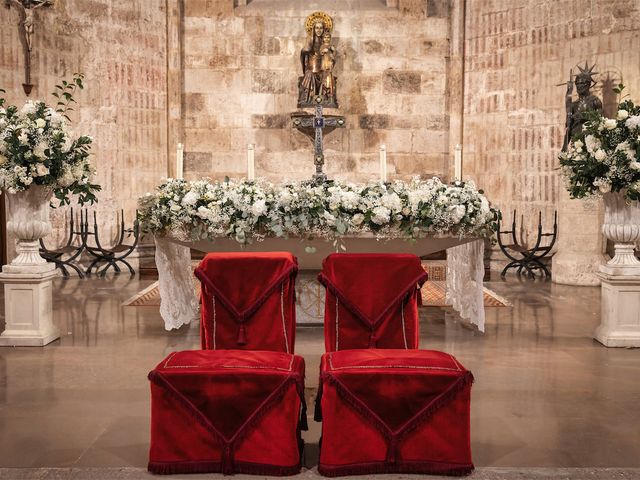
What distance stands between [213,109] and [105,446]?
879cm

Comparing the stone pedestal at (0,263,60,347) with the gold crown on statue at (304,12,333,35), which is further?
the gold crown on statue at (304,12,333,35)

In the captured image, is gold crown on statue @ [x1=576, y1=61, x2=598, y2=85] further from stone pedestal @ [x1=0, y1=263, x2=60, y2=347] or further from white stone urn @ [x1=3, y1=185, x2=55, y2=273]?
stone pedestal @ [x1=0, y1=263, x2=60, y2=347]

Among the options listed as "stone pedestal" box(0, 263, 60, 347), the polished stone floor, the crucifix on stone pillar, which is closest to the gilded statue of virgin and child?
the crucifix on stone pillar

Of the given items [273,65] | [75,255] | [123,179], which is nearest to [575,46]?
[273,65]

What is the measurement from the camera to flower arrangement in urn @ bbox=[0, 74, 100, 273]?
5.86m

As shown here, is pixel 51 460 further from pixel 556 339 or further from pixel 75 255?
pixel 75 255

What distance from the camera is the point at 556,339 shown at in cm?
648

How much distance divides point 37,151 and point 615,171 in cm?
459

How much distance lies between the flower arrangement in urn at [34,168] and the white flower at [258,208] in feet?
4.78

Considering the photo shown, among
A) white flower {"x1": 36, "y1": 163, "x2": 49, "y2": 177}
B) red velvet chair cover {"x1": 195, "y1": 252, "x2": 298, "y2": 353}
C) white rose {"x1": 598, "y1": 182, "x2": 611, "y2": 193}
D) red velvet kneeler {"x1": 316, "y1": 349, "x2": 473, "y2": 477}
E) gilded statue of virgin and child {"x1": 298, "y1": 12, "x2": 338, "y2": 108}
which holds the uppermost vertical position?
gilded statue of virgin and child {"x1": 298, "y1": 12, "x2": 338, "y2": 108}

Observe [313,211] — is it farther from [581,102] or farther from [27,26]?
[27,26]

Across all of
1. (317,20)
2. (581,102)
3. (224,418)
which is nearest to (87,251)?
(317,20)

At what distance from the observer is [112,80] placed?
1119 cm

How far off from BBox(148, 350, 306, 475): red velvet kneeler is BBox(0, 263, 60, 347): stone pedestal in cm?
312
